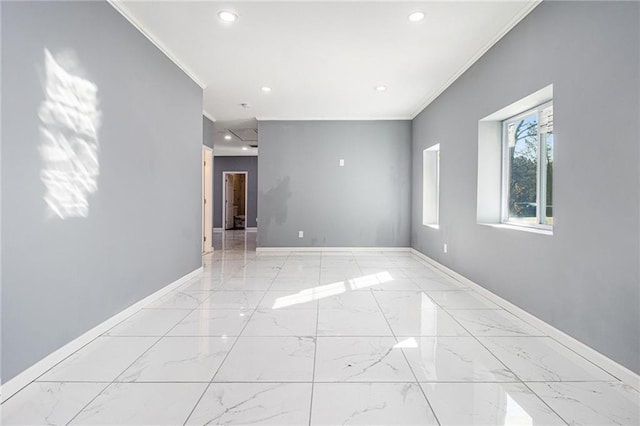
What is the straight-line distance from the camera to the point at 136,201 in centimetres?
296

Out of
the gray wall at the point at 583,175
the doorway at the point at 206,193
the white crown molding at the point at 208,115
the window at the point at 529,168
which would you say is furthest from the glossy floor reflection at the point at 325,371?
the white crown molding at the point at 208,115

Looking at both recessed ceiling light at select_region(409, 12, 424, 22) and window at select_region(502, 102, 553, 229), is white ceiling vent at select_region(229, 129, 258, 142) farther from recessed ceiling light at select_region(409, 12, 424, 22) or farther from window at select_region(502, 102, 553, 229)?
window at select_region(502, 102, 553, 229)

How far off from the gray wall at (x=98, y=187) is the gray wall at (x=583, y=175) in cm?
337

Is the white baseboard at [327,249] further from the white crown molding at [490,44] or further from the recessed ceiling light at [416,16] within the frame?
the recessed ceiling light at [416,16]

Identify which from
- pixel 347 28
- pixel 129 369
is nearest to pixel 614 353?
pixel 129 369

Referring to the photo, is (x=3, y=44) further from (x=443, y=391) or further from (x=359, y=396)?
(x=443, y=391)

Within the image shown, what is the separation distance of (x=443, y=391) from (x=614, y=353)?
3.55 ft

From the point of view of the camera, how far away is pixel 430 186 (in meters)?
5.76

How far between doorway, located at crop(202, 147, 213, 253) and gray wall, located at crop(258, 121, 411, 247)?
3.22 feet

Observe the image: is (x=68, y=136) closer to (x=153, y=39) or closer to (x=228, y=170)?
(x=153, y=39)

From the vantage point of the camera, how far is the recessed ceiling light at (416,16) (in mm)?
2812

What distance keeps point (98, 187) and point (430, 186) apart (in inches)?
195

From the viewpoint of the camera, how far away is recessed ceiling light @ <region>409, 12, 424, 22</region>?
9.23ft

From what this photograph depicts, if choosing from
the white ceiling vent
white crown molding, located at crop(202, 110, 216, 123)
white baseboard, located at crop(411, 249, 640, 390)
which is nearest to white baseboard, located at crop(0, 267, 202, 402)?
white baseboard, located at crop(411, 249, 640, 390)
